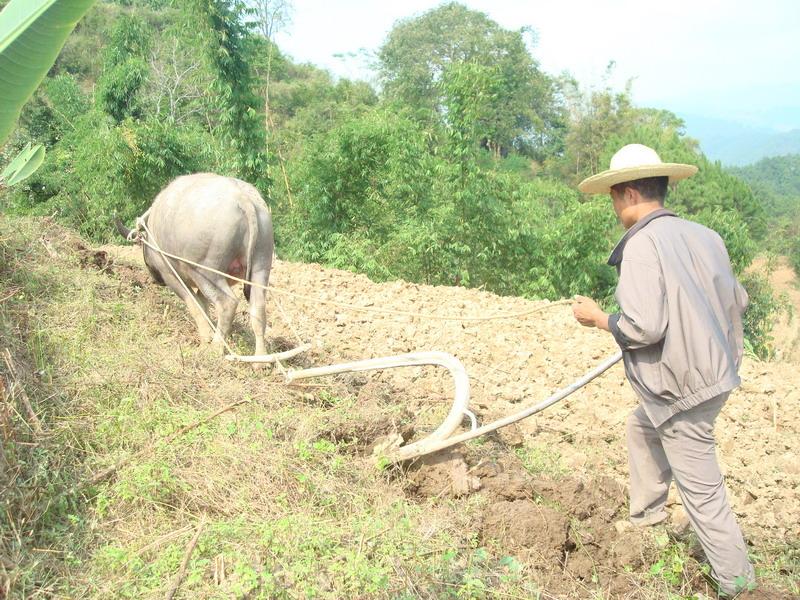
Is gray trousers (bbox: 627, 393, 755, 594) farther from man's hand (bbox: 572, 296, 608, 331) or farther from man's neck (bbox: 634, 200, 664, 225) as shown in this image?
man's neck (bbox: 634, 200, 664, 225)

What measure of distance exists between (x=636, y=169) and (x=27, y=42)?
249 centimetres

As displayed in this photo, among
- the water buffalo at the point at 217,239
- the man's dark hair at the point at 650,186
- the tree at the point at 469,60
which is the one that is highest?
the tree at the point at 469,60

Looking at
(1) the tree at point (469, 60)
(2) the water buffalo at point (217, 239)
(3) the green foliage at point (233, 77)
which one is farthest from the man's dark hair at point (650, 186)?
(1) the tree at point (469, 60)

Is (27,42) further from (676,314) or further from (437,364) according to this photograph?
(437,364)

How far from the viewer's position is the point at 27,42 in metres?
1.77

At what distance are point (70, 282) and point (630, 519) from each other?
4.61 meters

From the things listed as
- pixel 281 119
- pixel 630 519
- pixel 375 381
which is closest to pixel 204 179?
pixel 375 381

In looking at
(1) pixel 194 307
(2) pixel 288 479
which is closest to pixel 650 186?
(2) pixel 288 479

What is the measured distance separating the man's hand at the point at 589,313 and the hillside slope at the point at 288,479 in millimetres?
1013

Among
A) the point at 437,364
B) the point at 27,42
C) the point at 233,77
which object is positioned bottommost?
the point at 437,364

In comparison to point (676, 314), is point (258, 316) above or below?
below

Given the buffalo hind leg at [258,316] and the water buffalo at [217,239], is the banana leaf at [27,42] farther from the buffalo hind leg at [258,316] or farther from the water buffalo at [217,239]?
the buffalo hind leg at [258,316]

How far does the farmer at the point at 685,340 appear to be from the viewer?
3.03 meters

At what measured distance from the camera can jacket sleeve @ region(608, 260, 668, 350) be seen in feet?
9.94
